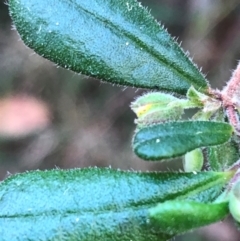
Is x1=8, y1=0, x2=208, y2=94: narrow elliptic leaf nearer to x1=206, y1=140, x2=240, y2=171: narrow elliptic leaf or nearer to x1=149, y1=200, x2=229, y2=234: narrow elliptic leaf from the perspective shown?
x1=206, y1=140, x2=240, y2=171: narrow elliptic leaf

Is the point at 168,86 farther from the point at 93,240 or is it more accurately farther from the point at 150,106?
the point at 93,240

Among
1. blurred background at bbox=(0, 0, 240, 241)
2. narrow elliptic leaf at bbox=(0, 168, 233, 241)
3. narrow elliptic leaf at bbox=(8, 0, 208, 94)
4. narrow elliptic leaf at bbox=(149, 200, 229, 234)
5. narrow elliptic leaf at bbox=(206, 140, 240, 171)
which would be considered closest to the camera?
narrow elliptic leaf at bbox=(149, 200, 229, 234)

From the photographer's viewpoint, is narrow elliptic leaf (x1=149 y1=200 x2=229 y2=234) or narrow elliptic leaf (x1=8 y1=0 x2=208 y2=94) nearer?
narrow elliptic leaf (x1=149 y1=200 x2=229 y2=234)

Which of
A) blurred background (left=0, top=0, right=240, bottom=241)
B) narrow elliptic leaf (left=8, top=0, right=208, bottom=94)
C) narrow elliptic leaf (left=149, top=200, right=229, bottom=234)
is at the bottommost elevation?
narrow elliptic leaf (left=149, top=200, right=229, bottom=234)

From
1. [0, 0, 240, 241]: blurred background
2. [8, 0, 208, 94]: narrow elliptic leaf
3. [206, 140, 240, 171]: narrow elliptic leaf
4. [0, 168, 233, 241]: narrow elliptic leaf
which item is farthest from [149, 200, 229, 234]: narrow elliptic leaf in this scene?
[0, 0, 240, 241]: blurred background

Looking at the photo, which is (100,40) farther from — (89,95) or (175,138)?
(89,95)

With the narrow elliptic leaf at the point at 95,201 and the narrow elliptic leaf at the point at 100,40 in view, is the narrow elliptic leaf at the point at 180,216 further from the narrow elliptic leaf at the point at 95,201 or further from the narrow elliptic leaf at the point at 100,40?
the narrow elliptic leaf at the point at 100,40
